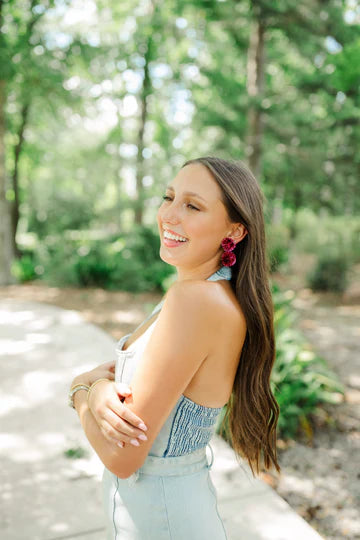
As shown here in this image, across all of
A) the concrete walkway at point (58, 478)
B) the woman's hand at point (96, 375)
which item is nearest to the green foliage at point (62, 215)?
the concrete walkway at point (58, 478)

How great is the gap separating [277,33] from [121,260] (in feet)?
21.4

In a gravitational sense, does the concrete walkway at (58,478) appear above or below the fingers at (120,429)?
below

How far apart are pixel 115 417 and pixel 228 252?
58 centimetres

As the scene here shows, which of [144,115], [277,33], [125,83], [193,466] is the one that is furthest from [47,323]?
[125,83]

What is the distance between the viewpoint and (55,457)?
3.18 meters

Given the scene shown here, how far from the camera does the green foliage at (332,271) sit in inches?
410

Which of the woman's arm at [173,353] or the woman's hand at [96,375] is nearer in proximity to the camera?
the woman's arm at [173,353]

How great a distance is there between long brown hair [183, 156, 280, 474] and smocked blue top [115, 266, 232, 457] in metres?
0.08

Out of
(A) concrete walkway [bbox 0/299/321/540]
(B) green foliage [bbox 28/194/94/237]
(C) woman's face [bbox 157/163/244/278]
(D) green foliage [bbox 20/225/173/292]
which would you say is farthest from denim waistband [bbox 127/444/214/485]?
(B) green foliage [bbox 28/194/94/237]

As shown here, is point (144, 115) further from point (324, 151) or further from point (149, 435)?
point (149, 435)

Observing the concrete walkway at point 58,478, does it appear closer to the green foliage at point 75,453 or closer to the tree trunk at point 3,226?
the green foliage at point 75,453

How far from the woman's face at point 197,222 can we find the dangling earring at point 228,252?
0.01m

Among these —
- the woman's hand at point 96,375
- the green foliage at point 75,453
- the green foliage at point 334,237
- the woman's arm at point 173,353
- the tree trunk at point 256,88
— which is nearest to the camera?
the woman's arm at point 173,353

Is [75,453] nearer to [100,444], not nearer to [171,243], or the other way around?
[100,444]
